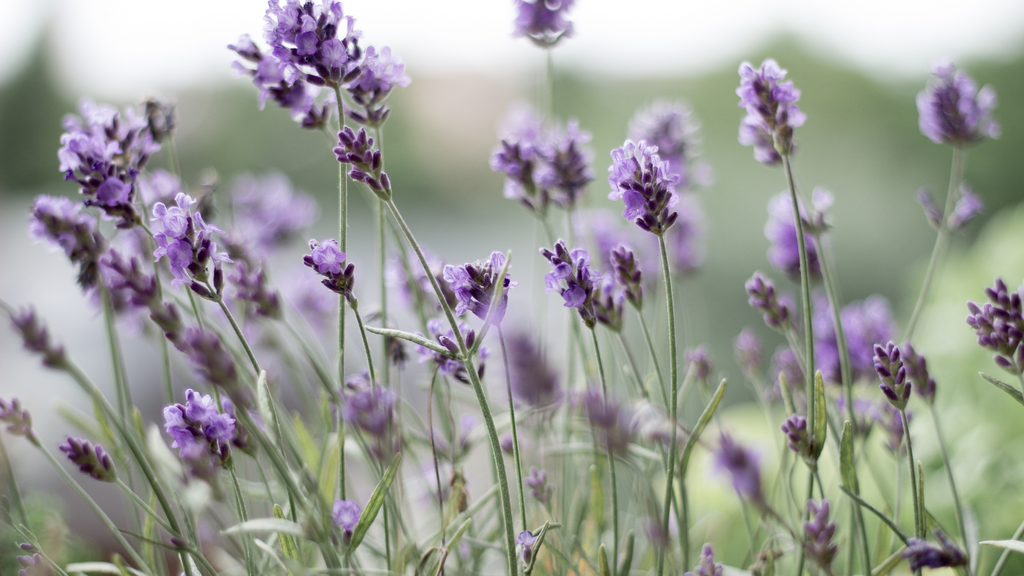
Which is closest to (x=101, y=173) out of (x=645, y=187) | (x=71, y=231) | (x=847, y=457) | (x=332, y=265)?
(x=71, y=231)

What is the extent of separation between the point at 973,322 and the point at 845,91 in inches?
231

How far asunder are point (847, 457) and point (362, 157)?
1.53ft

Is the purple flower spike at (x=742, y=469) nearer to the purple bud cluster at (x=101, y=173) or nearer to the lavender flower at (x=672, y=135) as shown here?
the purple bud cluster at (x=101, y=173)

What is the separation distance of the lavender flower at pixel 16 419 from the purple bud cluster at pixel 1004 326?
0.84 metres

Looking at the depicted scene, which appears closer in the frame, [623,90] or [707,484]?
[707,484]

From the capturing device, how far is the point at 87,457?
576 mm

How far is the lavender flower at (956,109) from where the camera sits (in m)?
0.87

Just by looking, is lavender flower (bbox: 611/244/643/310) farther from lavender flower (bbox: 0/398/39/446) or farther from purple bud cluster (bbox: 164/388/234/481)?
lavender flower (bbox: 0/398/39/446)

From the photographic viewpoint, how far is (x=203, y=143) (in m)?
8.63

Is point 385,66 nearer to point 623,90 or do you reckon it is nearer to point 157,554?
point 157,554

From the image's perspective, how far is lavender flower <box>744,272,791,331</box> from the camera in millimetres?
698

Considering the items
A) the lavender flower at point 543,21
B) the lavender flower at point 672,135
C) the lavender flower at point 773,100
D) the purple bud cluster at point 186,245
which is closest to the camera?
the purple bud cluster at point 186,245

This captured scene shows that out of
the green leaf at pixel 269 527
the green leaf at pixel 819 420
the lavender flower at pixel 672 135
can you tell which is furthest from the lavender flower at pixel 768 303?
the green leaf at pixel 269 527

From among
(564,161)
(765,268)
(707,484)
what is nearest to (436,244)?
(765,268)
